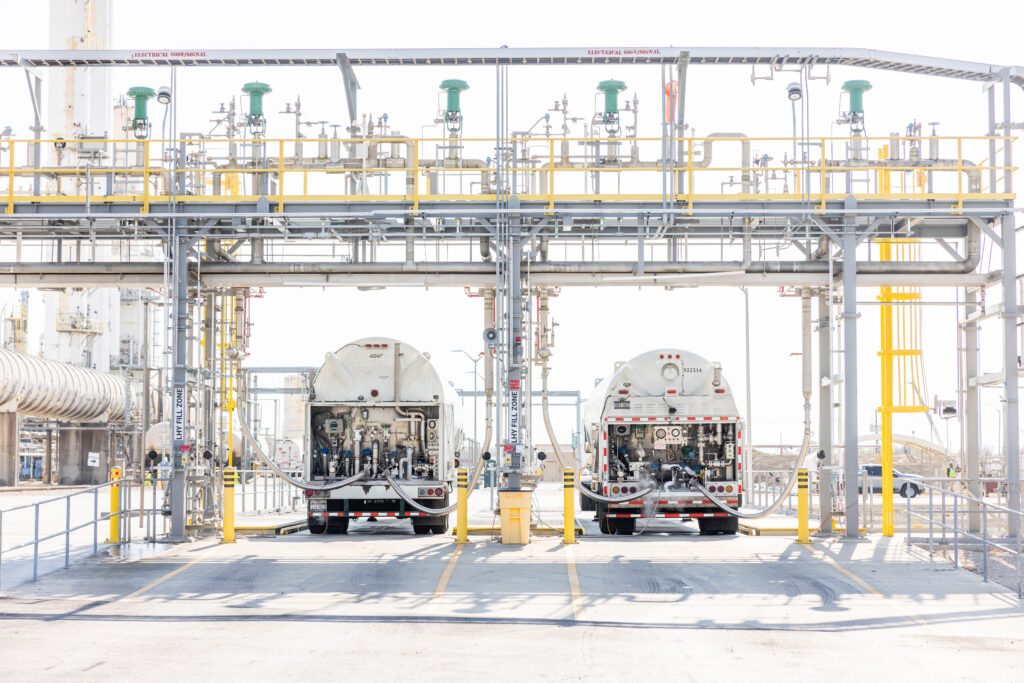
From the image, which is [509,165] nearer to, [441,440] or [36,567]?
[441,440]

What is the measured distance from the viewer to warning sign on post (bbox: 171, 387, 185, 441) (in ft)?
63.9

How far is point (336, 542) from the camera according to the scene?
1923 centimetres

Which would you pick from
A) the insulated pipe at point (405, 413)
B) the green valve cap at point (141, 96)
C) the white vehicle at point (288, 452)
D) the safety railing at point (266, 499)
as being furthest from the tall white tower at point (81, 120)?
the insulated pipe at point (405, 413)

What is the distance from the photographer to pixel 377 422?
68.9ft

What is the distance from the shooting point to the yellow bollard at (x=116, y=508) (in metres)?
18.5

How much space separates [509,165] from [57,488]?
94.8ft

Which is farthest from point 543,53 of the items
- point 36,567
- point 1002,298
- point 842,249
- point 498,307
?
point 36,567

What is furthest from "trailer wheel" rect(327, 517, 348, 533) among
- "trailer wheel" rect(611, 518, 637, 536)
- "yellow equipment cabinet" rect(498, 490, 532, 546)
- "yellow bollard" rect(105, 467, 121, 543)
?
"trailer wheel" rect(611, 518, 637, 536)

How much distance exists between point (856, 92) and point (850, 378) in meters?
5.64

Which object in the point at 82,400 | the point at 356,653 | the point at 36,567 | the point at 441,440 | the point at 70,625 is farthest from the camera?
the point at 82,400

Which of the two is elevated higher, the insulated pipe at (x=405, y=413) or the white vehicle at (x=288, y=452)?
the insulated pipe at (x=405, y=413)

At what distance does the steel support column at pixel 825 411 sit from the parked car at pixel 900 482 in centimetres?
73

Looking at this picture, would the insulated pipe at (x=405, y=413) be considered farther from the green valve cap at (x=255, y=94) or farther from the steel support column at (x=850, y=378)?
the steel support column at (x=850, y=378)

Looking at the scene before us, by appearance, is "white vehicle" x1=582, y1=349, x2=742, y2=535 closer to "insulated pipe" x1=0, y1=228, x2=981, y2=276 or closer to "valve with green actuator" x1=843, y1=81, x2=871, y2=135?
"insulated pipe" x1=0, y1=228, x2=981, y2=276
